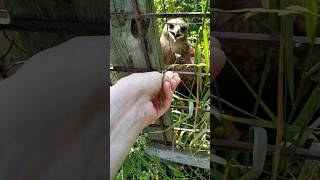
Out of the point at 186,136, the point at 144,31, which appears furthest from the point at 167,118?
the point at 144,31

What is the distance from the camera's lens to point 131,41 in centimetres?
87

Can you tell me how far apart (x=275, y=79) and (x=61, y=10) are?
0.18 metres

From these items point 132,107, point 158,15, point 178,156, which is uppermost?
point 158,15

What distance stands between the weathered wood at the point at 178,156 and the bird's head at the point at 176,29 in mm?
301

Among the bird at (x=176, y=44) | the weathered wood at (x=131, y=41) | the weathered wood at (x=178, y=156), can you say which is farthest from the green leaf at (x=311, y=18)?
the weathered wood at (x=178, y=156)

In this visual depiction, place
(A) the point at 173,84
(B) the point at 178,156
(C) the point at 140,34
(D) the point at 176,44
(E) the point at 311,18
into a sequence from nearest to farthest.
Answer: (E) the point at 311,18
(A) the point at 173,84
(C) the point at 140,34
(D) the point at 176,44
(B) the point at 178,156

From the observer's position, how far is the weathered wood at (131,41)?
83 centimetres

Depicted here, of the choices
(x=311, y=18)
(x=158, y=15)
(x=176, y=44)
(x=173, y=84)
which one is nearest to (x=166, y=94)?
(x=173, y=84)

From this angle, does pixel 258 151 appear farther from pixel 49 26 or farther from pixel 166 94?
pixel 166 94

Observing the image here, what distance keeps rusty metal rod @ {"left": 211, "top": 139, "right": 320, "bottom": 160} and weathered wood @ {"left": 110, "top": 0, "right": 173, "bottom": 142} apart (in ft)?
1.72

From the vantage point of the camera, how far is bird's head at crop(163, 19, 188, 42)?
1.01 metres

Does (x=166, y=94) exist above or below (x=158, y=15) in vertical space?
below

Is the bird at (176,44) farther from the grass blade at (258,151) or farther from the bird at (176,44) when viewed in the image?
the grass blade at (258,151)

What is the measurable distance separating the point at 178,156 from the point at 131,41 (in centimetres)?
41
